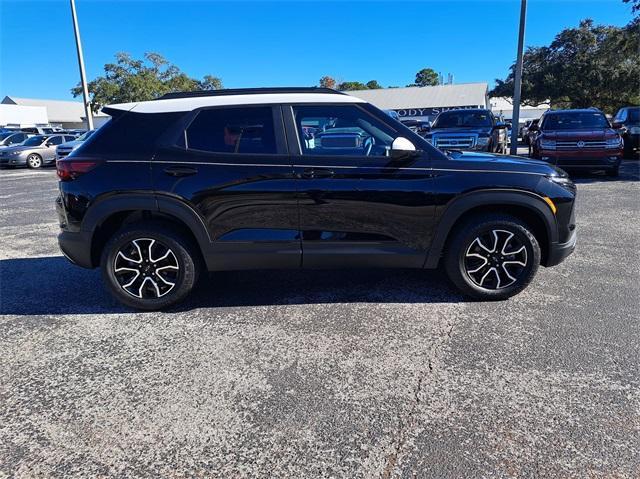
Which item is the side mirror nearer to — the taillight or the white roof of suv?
the white roof of suv

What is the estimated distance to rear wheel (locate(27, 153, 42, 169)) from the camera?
21.2m

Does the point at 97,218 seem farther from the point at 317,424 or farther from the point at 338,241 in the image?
the point at 317,424

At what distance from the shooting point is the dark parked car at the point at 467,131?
1040 centimetres

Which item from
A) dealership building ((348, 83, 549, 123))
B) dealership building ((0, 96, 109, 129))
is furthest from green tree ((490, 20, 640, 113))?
dealership building ((0, 96, 109, 129))

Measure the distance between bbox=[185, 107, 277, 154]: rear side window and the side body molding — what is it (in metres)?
1.56

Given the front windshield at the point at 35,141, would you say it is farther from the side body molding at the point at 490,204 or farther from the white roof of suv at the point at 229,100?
the side body molding at the point at 490,204

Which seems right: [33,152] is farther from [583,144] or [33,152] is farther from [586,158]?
[586,158]

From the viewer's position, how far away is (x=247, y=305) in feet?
13.3

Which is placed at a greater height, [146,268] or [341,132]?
[341,132]

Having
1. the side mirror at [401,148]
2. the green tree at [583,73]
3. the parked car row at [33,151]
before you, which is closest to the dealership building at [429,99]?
the green tree at [583,73]

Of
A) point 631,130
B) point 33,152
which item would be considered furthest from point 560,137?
point 33,152

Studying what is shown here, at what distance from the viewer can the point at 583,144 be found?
1085cm

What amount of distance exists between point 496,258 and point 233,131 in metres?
2.53

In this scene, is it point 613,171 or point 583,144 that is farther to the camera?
point 613,171
